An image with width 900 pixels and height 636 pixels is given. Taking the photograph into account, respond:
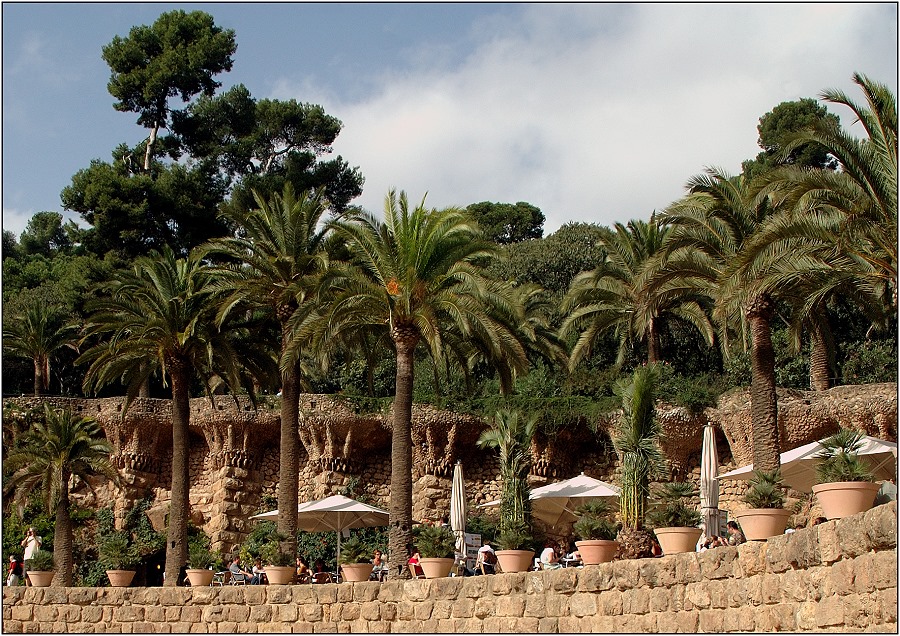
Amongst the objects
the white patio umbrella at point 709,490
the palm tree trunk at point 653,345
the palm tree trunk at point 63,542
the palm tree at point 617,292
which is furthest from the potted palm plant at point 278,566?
the palm tree trunk at point 653,345

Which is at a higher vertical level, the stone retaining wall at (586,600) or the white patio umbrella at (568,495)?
the white patio umbrella at (568,495)

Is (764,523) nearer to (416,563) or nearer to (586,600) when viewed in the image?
(586,600)

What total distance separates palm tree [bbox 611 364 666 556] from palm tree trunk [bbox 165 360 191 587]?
11.0 meters

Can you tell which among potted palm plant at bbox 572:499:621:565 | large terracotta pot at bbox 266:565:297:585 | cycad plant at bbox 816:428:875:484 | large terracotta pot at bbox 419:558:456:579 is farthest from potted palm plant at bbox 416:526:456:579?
cycad plant at bbox 816:428:875:484

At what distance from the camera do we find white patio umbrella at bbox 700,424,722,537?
18953 mm

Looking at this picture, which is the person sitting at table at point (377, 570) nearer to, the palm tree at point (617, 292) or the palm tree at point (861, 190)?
the palm tree at point (861, 190)

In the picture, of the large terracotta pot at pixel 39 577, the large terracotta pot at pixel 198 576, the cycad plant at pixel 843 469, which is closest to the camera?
the cycad plant at pixel 843 469

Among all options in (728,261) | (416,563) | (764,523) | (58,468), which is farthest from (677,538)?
(58,468)

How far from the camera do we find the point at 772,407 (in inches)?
836

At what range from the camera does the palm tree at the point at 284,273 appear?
24031 millimetres

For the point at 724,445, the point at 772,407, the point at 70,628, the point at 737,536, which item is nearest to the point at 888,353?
the point at 724,445

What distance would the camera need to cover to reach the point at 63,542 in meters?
28.8

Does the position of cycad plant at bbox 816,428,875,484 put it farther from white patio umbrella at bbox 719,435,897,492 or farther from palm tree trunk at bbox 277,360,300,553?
palm tree trunk at bbox 277,360,300,553

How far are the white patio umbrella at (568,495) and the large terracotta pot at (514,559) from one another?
8230 mm
